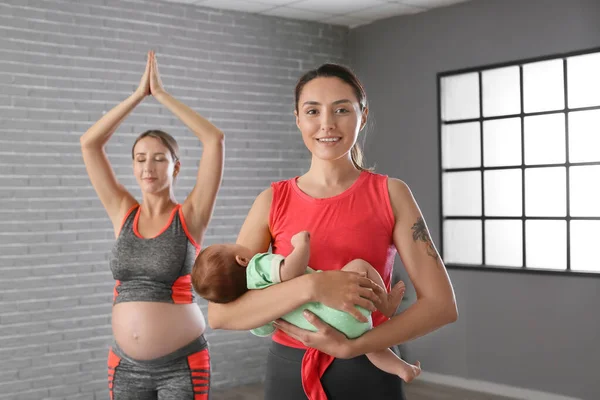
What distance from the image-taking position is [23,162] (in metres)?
4.54

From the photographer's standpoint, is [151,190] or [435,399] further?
[435,399]

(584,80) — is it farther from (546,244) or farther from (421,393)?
(421,393)

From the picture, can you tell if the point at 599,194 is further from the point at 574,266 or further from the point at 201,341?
the point at 201,341

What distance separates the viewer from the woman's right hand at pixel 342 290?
144 centimetres

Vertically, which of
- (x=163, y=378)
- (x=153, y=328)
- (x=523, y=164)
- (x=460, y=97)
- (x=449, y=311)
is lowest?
(x=163, y=378)

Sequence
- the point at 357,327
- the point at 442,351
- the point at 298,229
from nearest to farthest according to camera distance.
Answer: the point at 357,327 → the point at 298,229 → the point at 442,351

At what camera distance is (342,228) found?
156 centimetres

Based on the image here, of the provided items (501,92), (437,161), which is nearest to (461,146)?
(437,161)

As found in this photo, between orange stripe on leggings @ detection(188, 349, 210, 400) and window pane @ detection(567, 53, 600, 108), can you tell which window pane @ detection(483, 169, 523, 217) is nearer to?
window pane @ detection(567, 53, 600, 108)

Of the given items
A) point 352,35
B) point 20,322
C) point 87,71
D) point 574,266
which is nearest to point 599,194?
point 574,266

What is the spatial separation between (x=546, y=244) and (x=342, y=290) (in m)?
3.76

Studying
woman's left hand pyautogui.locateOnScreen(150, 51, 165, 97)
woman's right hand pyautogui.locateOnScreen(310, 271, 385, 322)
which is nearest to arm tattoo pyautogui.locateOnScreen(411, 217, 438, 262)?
woman's right hand pyautogui.locateOnScreen(310, 271, 385, 322)

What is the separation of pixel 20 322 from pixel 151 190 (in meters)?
2.25

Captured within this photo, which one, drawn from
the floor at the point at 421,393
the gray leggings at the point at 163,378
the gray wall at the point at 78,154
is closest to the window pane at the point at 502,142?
the floor at the point at 421,393
